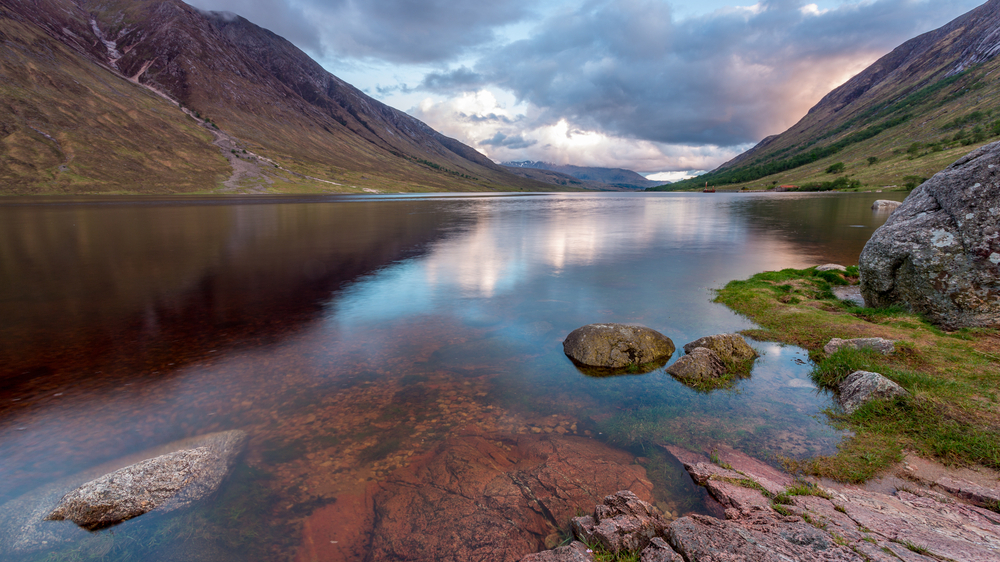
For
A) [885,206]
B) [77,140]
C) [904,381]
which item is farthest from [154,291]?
[77,140]

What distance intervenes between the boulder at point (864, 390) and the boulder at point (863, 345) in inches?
85.3

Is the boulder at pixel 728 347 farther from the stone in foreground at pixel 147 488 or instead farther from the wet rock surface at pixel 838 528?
the stone in foreground at pixel 147 488

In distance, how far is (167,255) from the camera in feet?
109

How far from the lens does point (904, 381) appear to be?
34.1 ft

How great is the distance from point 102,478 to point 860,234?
62.9m

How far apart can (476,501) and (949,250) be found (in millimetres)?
18192

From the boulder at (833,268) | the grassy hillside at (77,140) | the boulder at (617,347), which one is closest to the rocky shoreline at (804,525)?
the boulder at (617,347)

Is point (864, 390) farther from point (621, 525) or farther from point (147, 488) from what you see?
point (147, 488)

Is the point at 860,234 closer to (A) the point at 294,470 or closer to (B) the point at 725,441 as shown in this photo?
(B) the point at 725,441

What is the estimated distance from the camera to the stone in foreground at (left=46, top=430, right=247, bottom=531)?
7301mm

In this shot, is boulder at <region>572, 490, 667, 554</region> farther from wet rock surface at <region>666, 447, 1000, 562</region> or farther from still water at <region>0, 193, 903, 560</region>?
still water at <region>0, 193, 903, 560</region>

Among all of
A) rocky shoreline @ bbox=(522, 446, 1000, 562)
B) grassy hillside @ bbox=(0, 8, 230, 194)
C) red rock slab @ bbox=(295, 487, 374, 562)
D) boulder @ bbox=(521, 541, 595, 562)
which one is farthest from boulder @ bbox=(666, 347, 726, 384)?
grassy hillside @ bbox=(0, 8, 230, 194)

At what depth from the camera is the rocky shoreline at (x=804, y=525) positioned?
4.99m

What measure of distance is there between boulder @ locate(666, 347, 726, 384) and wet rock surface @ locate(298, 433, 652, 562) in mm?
4505
